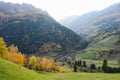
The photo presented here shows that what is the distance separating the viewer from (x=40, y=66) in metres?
168

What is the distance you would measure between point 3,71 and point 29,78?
6660mm

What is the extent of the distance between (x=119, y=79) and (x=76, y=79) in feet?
52.5

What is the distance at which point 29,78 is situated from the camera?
5991 cm

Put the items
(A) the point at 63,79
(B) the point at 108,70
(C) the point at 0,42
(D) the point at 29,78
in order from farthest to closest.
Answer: (B) the point at 108,70
(C) the point at 0,42
(A) the point at 63,79
(D) the point at 29,78

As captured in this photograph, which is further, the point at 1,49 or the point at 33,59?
the point at 33,59

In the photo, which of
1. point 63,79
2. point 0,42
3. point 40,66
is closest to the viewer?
point 63,79

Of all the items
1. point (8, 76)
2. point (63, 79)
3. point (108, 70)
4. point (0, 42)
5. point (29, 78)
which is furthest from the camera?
point (108, 70)

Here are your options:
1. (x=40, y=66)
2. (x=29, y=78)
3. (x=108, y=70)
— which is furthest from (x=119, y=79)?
(x=108, y=70)

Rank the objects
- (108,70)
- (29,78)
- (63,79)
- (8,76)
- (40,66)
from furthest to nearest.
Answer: (108,70)
(40,66)
(63,79)
(29,78)
(8,76)

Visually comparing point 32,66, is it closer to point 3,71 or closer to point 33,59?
point 33,59

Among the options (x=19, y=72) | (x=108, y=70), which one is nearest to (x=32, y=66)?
(x=108, y=70)

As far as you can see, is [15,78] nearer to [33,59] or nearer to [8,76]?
[8,76]

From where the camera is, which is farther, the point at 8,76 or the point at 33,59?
the point at 33,59

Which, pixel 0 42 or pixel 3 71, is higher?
pixel 0 42
